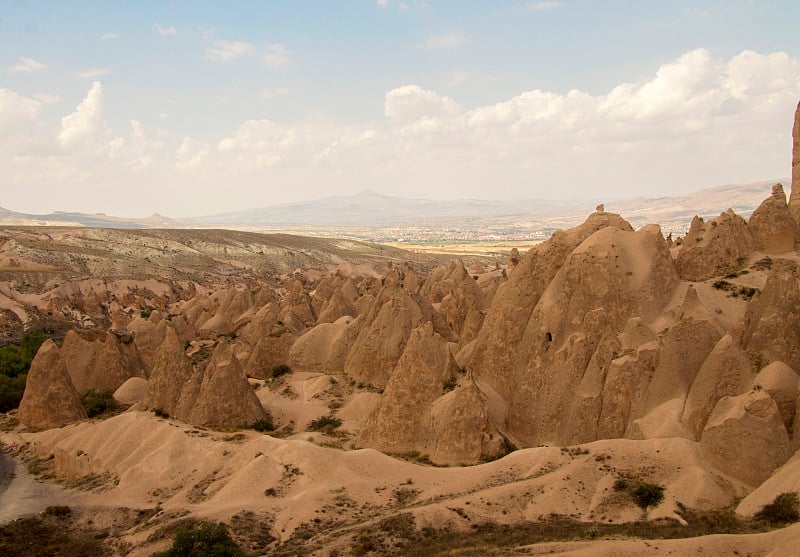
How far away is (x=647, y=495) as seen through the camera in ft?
67.8

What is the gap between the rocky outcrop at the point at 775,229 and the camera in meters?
33.8

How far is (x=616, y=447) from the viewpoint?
899 inches

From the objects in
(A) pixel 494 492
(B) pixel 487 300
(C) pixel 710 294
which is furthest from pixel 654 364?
(B) pixel 487 300

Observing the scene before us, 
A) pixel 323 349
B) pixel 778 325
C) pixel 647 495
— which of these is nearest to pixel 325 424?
pixel 323 349

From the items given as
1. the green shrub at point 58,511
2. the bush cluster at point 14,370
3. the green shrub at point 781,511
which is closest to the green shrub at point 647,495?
the green shrub at point 781,511

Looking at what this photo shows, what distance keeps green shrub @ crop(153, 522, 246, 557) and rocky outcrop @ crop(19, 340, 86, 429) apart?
2047cm

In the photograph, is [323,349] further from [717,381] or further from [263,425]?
[717,381]

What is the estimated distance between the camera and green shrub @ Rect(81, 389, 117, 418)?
3770 cm

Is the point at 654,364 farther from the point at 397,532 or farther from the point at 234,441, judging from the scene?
the point at 234,441

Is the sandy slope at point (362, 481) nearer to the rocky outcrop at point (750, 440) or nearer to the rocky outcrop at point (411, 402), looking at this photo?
the rocky outcrop at point (750, 440)

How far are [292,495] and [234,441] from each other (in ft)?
21.7

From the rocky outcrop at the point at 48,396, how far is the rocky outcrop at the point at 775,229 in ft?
128

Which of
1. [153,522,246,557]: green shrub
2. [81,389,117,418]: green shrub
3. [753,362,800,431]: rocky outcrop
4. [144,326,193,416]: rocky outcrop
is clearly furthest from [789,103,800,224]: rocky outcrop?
[81,389,117,418]: green shrub

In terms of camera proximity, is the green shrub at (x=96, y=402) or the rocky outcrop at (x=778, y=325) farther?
the green shrub at (x=96, y=402)
